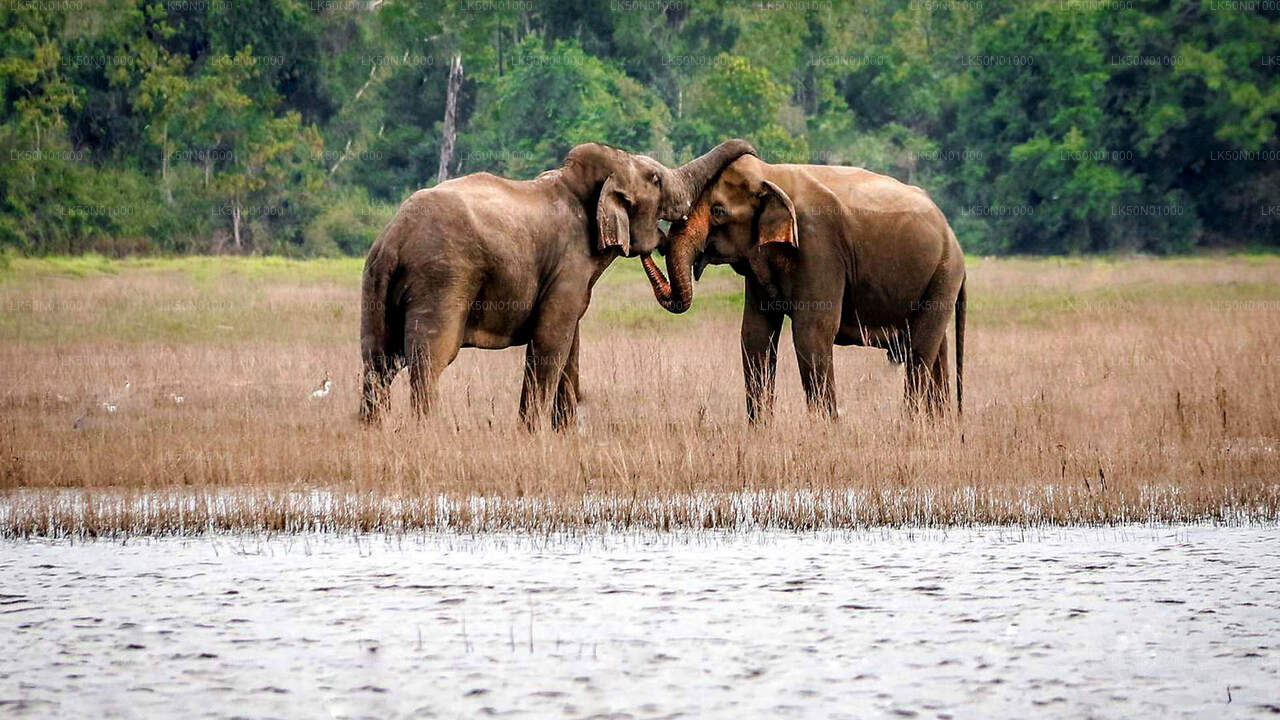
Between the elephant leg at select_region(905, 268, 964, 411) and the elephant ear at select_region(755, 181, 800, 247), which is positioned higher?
Result: the elephant ear at select_region(755, 181, 800, 247)

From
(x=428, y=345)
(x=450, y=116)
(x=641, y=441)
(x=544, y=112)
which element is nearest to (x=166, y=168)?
(x=450, y=116)

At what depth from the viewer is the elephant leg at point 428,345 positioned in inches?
476

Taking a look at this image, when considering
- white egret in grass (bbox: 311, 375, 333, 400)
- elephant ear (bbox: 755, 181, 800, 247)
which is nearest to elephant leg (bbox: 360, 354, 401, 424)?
elephant ear (bbox: 755, 181, 800, 247)

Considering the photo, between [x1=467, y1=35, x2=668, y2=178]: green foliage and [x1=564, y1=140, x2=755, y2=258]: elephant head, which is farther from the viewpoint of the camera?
[x1=467, y1=35, x2=668, y2=178]: green foliage

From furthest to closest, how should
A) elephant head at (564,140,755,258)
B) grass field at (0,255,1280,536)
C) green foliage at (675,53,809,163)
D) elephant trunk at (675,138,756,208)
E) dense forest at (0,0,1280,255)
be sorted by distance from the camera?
green foliage at (675,53,809,163), dense forest at (0,0,1280,255), elephant trunk at (675,138,756,208), elephant head at (564,140,755,258), grass field at (0,255,1280,536)

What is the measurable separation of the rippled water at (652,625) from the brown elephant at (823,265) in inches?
129

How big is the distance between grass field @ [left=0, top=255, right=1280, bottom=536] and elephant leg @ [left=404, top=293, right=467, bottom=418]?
20 centimetres

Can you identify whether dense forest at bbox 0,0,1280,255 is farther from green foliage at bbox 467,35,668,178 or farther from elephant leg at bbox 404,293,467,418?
elephant leg at bbox 404,293,467,418

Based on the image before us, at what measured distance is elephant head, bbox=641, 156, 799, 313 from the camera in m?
13.1

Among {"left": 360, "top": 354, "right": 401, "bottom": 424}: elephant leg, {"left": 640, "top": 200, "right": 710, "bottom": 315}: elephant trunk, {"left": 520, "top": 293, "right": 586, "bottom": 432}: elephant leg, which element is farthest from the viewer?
{"left": 640, "top": 200, "right": 710, "bottom": 315}: elephant trunk

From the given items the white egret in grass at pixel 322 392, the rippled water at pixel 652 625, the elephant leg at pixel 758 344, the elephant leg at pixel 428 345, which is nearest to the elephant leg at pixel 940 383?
the elephant leg at pixel 758 344

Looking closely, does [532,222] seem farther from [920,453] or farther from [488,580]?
[488,580]

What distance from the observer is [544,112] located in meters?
51.8

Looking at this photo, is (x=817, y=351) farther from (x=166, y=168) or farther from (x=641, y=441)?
(x=166, y=168)
